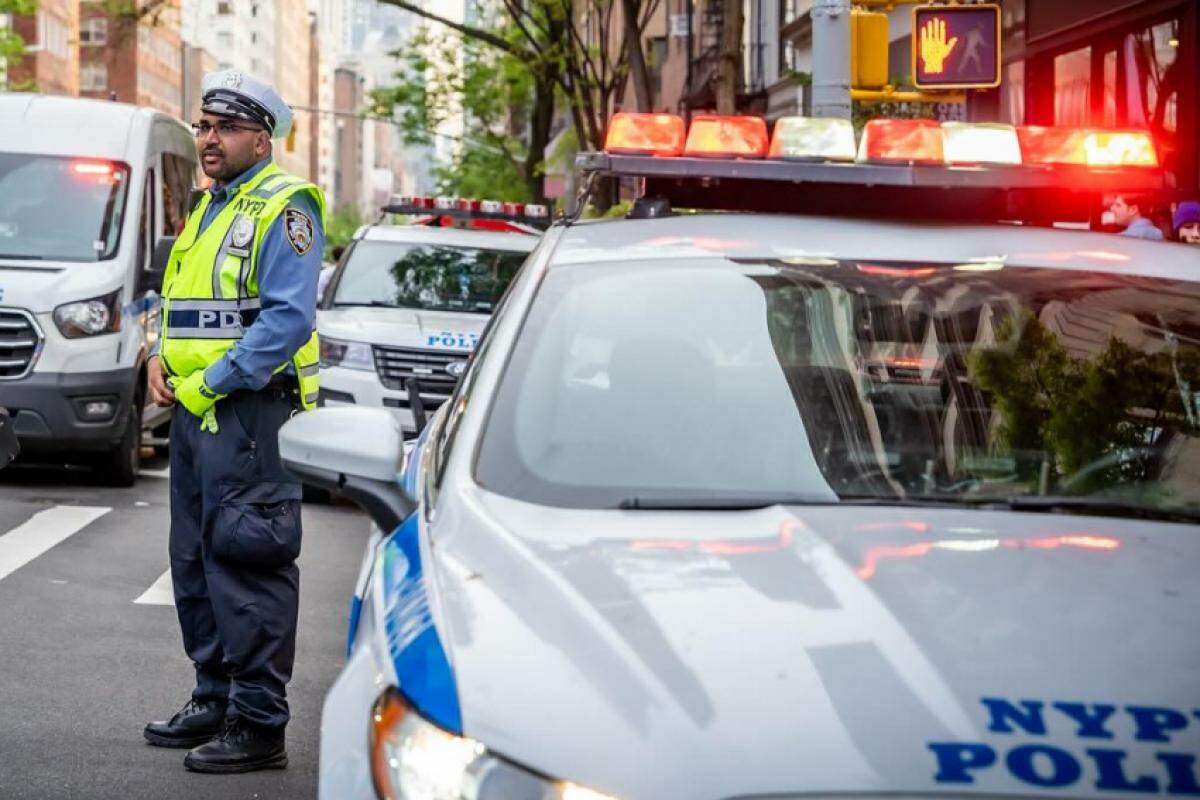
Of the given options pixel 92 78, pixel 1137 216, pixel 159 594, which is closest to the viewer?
pixel 159 594

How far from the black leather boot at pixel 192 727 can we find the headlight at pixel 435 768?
130 inches

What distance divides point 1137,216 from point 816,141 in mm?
4541

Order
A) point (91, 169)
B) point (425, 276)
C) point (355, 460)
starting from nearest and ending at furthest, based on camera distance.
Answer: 1. point (355, 460)
2. point (91, 169)
3. point (425, 276)

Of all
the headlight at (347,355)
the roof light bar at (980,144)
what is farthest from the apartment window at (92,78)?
the roof light bar at (980,144)

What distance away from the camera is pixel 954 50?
13.5 metres

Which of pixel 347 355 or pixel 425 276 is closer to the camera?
pixel 347 355

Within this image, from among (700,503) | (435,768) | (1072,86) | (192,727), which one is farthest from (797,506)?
(1072,86)

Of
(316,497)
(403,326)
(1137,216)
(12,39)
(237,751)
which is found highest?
(12,39)

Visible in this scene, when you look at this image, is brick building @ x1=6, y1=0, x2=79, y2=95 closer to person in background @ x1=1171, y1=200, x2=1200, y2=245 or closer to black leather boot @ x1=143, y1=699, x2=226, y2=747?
person in background @ x1=1171, y1=200, x2=1200, y2=245

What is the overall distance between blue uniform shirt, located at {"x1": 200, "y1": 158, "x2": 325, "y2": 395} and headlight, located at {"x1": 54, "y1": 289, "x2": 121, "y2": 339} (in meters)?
7.83

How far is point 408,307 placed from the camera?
14430 mm

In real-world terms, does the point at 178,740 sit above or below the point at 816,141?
below

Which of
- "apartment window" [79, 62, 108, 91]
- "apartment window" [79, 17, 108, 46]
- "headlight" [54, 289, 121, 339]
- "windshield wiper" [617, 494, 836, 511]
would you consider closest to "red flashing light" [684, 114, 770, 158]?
"windshield wiper" [617, 494, 836, 511]

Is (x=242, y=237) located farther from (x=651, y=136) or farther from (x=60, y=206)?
(x=60, y=206)
